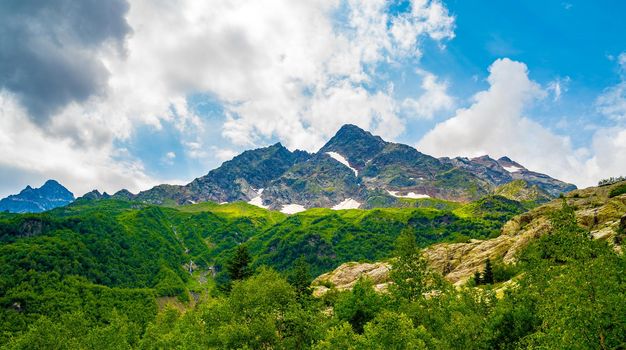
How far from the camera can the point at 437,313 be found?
60.4 metres

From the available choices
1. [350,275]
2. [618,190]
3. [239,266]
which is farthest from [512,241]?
[239,266]

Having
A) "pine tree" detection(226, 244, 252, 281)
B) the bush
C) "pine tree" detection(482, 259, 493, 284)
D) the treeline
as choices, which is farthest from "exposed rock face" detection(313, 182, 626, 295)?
"pine tree" detection(226, 244, 252, 281)

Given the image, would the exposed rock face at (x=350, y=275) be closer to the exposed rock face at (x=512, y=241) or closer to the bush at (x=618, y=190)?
the exposed rock face at (x=512, y=241)

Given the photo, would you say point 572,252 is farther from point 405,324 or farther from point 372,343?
point 372,343

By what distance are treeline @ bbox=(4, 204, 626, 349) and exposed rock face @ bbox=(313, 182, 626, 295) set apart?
1885 centimetres

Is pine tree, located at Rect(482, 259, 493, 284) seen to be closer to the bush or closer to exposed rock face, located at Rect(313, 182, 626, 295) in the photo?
exposed rock face, located at Rect(313, 182, 626, 295)

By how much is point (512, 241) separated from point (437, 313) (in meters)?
72.6

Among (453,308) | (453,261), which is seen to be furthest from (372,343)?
(453,261)

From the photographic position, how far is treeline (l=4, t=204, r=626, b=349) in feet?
111

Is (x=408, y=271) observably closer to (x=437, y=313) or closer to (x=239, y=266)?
(x=437, y=313)

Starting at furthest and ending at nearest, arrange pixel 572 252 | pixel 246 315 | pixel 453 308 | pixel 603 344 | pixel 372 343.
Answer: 1. pixel 246 315
2. pixel 453 308
3. pixel 572 252
4. pixel 372 343
5. pixel 603 344

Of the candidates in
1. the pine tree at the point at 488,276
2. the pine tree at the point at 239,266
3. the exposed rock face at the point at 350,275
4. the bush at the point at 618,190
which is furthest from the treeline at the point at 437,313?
the bush at the point at 618,190

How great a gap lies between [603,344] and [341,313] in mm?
50048

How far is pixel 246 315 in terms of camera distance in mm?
71938
